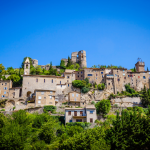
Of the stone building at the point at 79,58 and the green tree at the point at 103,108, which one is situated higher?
the stone building at the point at 79,58

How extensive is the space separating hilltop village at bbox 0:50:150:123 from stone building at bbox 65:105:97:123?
240 inches

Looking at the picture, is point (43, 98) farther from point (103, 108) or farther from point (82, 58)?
point (82, 58)

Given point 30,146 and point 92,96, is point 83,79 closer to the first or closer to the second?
point 92,96

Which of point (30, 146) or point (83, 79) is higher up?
point (83, 79)

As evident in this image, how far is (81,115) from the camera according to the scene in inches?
1944

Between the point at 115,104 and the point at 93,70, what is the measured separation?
613 inches

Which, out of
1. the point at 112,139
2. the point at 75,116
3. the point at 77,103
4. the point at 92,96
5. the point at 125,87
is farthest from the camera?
the point at 125,87

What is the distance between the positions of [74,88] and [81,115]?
17065mm

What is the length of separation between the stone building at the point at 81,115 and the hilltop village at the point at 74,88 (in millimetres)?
6091

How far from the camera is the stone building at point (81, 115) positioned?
159 ft

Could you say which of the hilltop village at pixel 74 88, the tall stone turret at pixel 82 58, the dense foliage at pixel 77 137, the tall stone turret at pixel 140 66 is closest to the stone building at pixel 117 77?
the hilltop village at pixel 74 88

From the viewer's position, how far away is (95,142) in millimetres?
34656

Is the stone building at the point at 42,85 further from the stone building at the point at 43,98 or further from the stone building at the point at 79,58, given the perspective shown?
the stone building at the point at 79,58

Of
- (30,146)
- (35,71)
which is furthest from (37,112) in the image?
(35,71)
